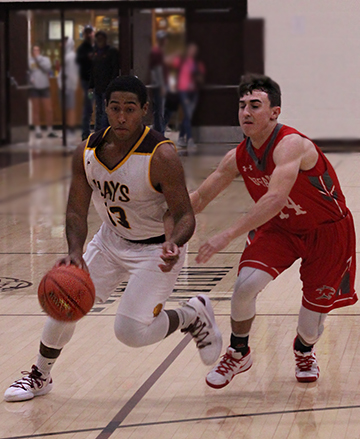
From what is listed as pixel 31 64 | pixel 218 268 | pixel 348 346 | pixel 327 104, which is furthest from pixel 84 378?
pixel 31 64

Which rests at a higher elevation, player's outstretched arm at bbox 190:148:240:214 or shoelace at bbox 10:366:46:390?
player's outstretched arm at bbox 190:148:240:214

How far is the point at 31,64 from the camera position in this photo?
1501 centimetres

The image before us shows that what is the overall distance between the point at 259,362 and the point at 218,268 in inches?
82.6

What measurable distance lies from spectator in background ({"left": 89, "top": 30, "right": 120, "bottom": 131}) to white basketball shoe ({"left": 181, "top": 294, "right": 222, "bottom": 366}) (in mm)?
4103

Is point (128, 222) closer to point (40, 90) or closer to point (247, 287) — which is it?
point (247, 287)

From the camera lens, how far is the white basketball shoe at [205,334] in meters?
3.91

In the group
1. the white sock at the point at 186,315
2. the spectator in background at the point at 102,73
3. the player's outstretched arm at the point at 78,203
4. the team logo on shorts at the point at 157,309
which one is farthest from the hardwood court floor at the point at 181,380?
the spectator in background at the point at 102,73

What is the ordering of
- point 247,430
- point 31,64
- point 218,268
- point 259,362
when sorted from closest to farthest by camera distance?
point 247,430, point 259,362, point 218,268, point 31,64

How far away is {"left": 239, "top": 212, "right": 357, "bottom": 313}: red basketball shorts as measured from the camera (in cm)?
375

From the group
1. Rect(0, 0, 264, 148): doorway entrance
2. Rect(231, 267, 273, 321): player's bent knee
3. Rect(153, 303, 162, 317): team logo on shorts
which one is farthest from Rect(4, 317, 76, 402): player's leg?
Rect(0, 0, 264, 148): doorway entrance

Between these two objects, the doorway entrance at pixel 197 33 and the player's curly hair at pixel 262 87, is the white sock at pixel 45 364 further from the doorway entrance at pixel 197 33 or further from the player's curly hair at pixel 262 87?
the doorway entrance at pixel 197 33

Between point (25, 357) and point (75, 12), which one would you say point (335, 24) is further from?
point (25, 357)

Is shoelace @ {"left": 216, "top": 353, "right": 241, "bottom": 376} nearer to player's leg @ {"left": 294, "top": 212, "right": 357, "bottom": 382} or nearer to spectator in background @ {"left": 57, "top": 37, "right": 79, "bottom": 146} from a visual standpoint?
player's leg @ {"left": 294, "top": 212, "right": 357, "bottom": 382}

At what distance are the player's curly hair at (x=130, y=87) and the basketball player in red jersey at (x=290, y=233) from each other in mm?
438
